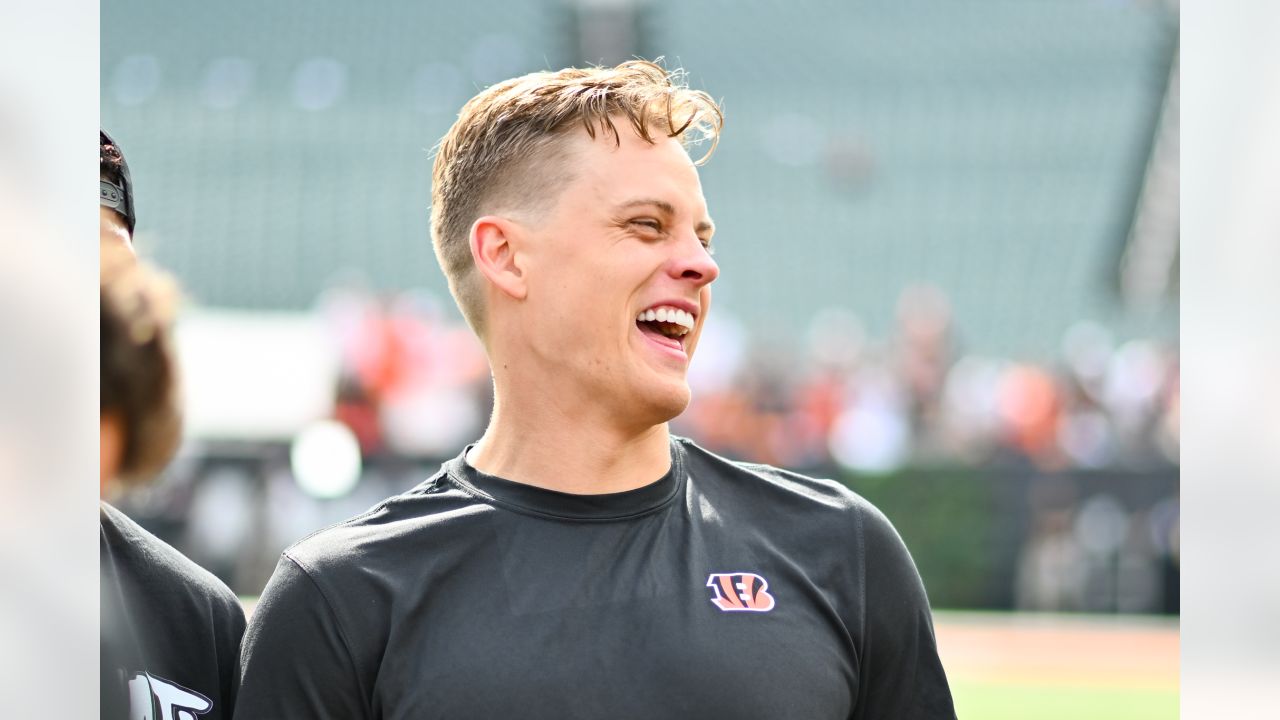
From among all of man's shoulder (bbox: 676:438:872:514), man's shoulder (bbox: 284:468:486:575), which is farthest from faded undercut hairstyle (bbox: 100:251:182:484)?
man's shoulder (bbox: 676:438:872:514)

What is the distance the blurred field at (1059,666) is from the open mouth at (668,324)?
6558mm

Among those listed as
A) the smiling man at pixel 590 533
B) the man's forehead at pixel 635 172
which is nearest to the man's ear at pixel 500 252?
the smiling man at pixel 590 533

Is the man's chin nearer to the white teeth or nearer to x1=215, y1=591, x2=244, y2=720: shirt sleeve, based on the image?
the white teeth

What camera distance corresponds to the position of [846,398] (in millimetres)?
12180

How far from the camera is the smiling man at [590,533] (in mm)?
1636

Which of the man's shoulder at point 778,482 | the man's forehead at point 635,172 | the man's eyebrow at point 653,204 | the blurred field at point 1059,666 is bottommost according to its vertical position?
the blurred field at point 1059,666

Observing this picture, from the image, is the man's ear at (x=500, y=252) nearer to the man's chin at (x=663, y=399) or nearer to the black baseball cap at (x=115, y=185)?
the man's chin at (x=663, y=399)

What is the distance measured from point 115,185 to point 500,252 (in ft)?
1.61

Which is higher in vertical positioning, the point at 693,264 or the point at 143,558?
the point at 693,264

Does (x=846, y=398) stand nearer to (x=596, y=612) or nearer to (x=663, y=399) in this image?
(x=663, y=399)

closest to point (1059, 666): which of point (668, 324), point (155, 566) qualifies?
point (668, 324)

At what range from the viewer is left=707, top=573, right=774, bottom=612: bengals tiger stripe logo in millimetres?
1697

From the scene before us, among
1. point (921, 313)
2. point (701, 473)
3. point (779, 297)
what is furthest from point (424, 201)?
point (701, 473)

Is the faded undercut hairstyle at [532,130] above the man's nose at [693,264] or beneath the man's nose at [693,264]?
above
